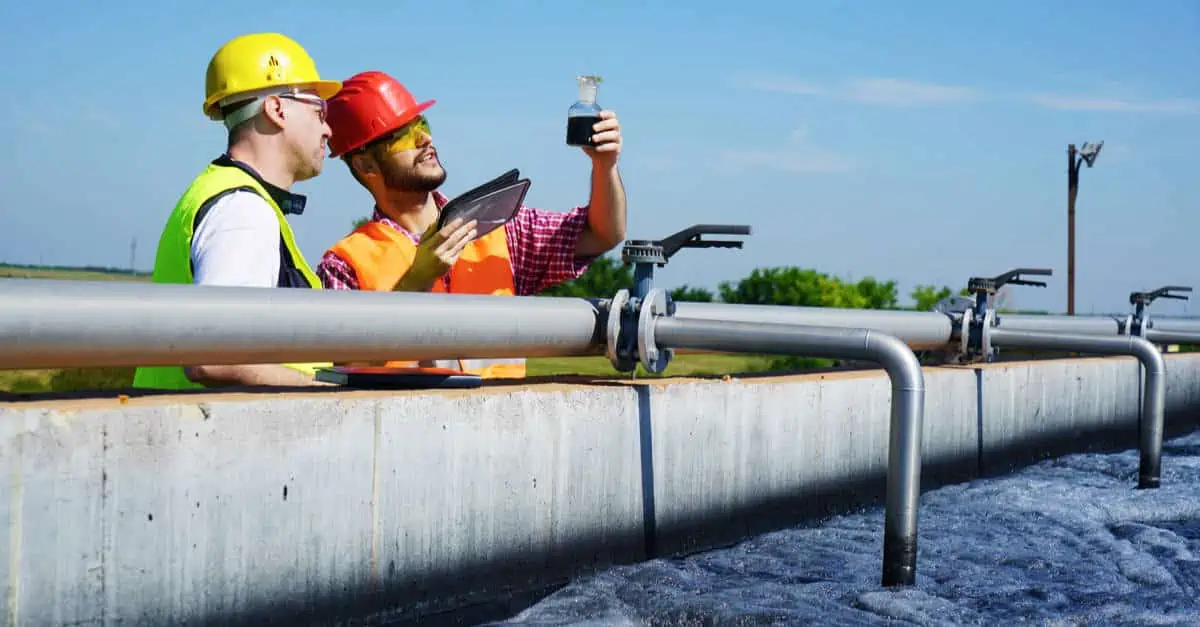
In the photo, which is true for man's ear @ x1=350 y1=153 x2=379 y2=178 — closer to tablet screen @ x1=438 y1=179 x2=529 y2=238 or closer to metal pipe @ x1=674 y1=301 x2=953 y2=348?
tablet screen @ x1=438 y1=179 x2=529 y2=238

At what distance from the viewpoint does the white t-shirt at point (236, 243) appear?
3.47 meters

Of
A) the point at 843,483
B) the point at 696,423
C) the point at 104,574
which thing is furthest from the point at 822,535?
the point at 104,574

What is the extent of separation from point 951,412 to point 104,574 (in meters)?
4.41

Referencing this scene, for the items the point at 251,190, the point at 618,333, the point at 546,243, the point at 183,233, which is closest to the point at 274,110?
the point at 251,190

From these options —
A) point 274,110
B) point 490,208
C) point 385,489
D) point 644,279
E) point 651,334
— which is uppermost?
point 274,110

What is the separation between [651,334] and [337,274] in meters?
1.11

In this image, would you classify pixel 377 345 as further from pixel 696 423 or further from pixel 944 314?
pixel 944 314

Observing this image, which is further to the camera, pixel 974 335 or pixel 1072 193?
pixel 1072 193

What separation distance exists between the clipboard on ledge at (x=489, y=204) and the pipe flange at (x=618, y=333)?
0.46 m

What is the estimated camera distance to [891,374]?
3922 mm

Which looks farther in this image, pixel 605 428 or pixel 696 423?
pixel 696 423

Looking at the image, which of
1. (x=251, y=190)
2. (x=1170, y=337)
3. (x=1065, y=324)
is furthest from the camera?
(x=1170, y=337)

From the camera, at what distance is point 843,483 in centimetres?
531

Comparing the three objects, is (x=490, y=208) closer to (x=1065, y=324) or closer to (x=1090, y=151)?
(x=1065, y=324)
